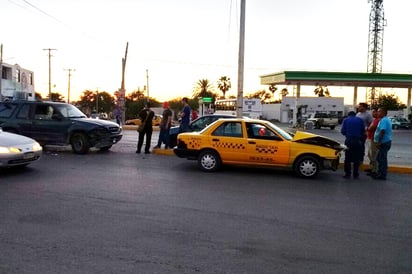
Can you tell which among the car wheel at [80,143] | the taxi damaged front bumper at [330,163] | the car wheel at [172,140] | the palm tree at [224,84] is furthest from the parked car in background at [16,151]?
the palm tree at [224,84]

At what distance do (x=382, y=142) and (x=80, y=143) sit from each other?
9.16 meters

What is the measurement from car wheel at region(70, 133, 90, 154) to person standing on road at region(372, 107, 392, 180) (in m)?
8.80

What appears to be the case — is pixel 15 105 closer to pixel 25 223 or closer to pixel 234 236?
Answer: pixel 25 223

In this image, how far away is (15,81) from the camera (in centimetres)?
6769

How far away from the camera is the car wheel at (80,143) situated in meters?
14.2

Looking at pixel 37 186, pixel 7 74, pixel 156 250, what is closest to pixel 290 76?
pixel 37 186

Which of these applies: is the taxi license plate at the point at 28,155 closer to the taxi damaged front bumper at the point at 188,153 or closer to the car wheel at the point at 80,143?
the taxi damaged front bumper at the point at 188,153

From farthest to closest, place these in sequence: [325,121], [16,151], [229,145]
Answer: [325,121]
[229,145]
[16,151]

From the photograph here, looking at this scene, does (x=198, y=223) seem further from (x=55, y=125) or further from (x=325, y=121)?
(x=325, y=121)

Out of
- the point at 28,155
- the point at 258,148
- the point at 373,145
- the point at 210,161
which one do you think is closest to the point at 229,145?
the point at 210,161

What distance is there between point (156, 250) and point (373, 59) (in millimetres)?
66306

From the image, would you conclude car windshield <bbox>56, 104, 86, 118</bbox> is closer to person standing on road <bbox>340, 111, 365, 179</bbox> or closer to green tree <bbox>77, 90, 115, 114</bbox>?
person standing on road <bbox>340, 111, 365, 179</bbox>

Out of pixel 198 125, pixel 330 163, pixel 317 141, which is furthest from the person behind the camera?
pixel 198 125

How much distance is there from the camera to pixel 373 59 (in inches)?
2554
